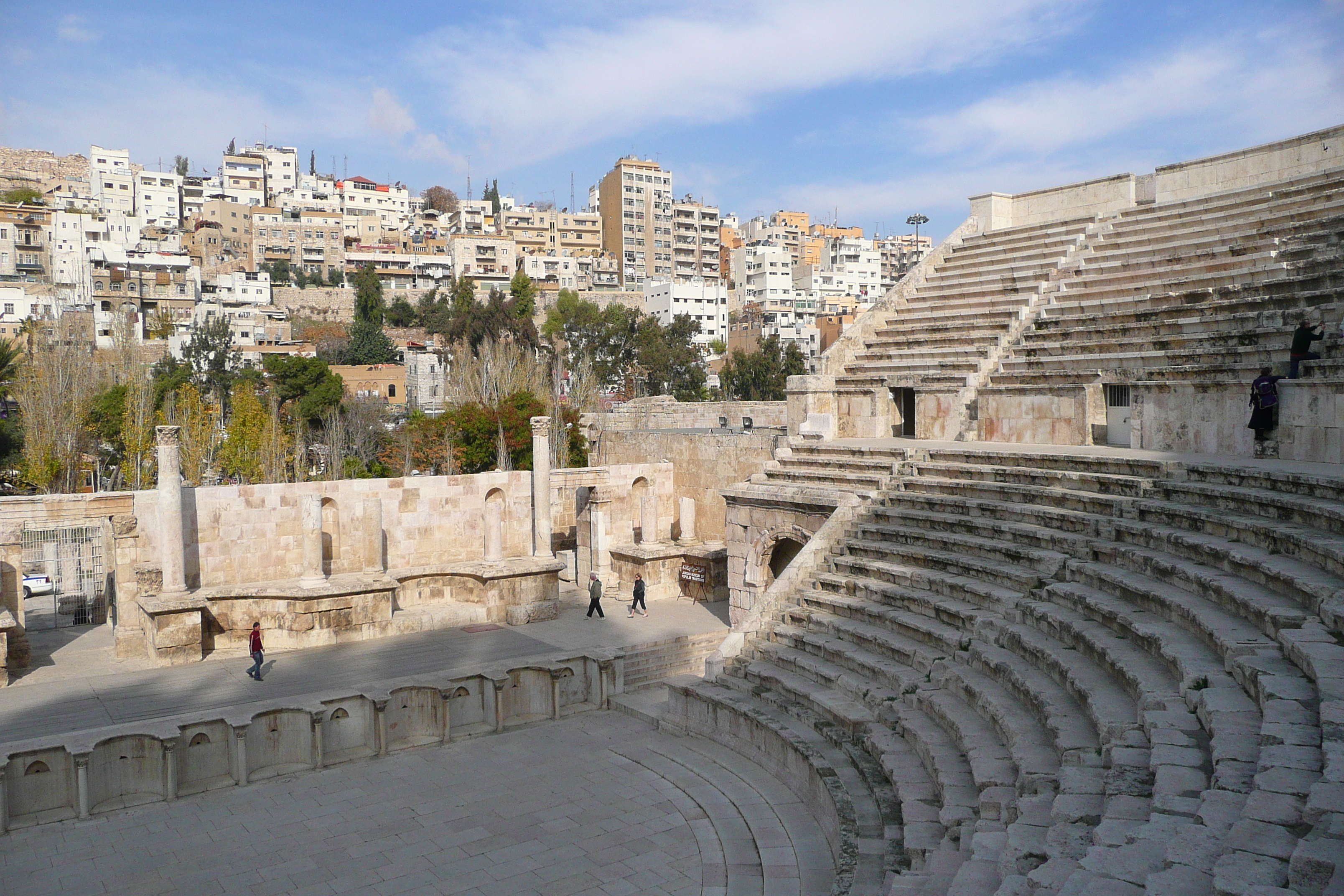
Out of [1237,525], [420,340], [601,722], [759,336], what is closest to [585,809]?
[601,722]

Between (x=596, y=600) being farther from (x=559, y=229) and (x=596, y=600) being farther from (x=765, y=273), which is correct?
(x=559, y=229)

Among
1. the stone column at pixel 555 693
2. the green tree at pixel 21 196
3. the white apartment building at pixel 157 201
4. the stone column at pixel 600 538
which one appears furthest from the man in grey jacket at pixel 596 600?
the white apartment building at pixel 157 201

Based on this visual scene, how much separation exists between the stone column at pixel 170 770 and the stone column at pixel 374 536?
850cm

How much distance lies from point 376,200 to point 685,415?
3870 inches

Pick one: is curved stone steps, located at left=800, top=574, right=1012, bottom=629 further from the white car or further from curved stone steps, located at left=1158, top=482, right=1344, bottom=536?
the white car

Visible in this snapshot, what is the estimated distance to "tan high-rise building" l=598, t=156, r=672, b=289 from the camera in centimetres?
10569

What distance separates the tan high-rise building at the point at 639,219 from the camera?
105688 millimetres

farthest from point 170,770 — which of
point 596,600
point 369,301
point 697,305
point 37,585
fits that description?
point 697,305

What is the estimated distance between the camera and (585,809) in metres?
11.4

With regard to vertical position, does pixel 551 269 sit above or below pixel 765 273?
above

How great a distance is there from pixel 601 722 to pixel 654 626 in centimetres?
492

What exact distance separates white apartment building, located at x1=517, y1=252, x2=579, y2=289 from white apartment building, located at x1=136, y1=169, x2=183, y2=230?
4065 cm

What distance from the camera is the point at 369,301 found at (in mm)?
80500

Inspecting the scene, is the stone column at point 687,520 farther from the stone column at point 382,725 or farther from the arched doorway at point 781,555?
the stone column at point 382,725
